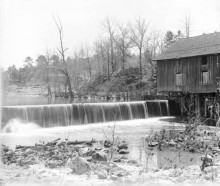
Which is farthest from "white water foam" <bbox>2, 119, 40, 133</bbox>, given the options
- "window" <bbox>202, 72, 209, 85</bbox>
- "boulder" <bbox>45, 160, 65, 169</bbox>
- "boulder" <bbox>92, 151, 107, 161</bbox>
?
"window" <bbox>202, 72, 209, 85</bbox>

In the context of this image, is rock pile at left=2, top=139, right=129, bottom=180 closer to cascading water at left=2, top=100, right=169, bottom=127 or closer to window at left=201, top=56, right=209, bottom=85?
cascading water at left=2, top=100, right=169, bottom=127

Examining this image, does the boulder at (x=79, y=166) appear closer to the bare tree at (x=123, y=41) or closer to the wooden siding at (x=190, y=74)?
the wooden siding at (x=190, y=74)

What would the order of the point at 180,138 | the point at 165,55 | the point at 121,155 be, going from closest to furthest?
the point at 121,155 < the point at 180,138 < the point at 165,55

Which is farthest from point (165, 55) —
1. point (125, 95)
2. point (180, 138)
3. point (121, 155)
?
point (121, 155)

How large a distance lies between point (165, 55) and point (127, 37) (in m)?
20.8

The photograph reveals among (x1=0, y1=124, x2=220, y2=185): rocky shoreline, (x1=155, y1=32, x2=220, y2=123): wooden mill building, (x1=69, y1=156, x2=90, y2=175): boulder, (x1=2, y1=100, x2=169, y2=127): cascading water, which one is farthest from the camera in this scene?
(x1=155, y1=32, x2=220, y2=123): wooden mill building

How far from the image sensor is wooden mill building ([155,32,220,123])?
26078 mm

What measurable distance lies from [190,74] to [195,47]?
2433 mm

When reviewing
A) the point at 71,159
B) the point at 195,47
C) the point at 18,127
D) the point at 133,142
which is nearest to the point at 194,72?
the point at 195,47

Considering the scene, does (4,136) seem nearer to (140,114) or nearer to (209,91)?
(140,114)

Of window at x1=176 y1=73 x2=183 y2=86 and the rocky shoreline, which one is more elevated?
window at x1=176 y1=73 x2=183 y2=86

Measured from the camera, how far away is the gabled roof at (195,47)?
87.6 ft

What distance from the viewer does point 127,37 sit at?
50594 millimetres

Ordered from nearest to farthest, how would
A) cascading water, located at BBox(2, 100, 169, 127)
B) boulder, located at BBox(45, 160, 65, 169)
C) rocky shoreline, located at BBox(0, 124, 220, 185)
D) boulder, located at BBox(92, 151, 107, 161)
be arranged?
1. rocky shoreline, located at BBox(0, 124, 220, 185)
2. boulder, located at BBox(45, 160, 65, 169)
3. boulder, located at BBox(92, 151, 107, 161)
4. cascading water, located at BBox(2, 100, 169, 127)
